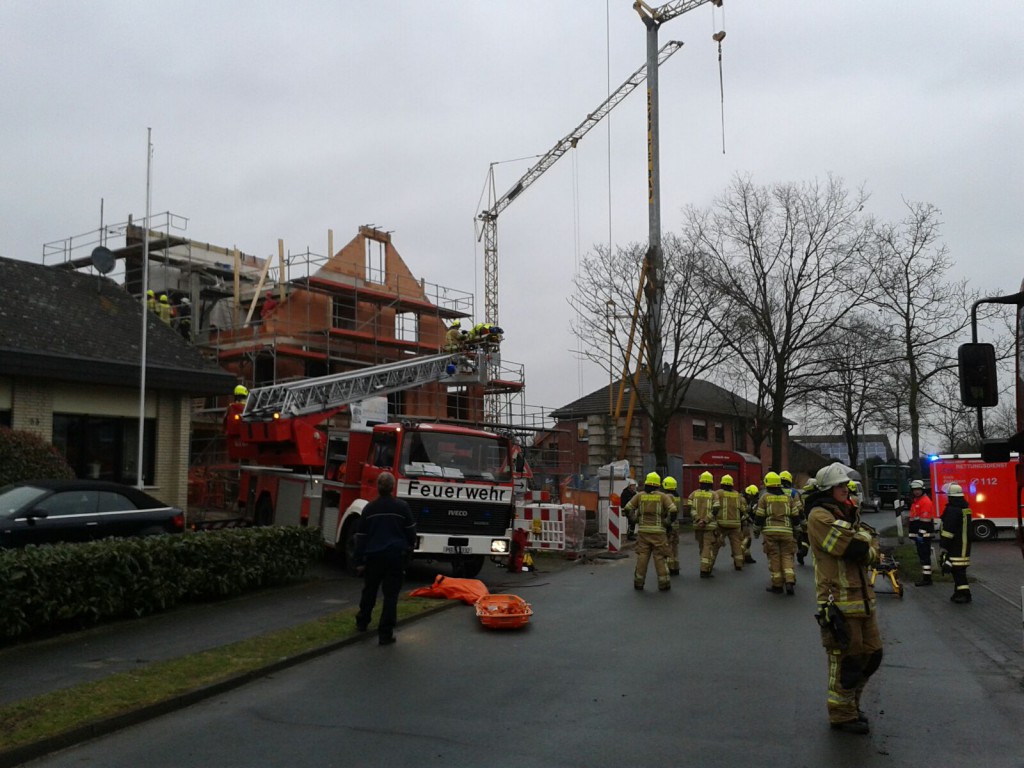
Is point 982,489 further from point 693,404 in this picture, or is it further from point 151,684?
point 693,404

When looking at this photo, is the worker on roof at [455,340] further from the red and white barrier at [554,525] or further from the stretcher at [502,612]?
the stretcher at [502,612]

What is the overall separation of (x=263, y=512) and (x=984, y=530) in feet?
63.5

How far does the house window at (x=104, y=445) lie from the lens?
61.2 ft

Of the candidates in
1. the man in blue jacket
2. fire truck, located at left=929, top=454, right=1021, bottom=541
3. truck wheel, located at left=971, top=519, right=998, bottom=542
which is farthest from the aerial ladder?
truck wheel, located at left=971, top=519, right=998, bottom=542

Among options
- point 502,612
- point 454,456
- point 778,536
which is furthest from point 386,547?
point 778,536

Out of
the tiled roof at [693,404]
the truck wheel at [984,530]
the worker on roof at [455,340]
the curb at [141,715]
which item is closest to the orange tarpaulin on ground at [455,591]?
the curb at [141,715]

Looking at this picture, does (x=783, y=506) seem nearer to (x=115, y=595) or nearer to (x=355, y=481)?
(x=355, y=481)

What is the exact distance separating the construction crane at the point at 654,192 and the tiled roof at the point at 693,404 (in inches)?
579

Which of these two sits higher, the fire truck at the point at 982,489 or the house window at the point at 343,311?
the house window at the point at 343,311

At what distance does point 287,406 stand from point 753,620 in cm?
1183

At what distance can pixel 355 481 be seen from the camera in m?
16.1

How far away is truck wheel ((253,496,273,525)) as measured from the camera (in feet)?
61.8

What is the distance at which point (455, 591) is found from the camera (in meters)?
13.1

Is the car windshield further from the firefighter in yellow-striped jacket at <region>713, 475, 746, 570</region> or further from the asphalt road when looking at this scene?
the firefighter in yellow-striped jacket at <region>713, 475, 746, 570</region>
